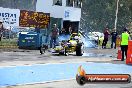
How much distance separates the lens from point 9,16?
2795cm

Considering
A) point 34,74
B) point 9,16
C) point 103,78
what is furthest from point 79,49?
point 103,78

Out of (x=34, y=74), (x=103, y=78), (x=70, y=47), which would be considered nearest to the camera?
(x=103, y=78)

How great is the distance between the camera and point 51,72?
50.1 feet

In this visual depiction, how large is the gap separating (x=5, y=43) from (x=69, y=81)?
16.2 metres

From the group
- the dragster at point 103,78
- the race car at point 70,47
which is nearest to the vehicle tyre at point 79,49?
the race car at point 70,47

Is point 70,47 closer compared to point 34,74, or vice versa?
point 34,74

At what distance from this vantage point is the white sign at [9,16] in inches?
1084

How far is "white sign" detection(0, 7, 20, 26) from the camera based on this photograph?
27.5 metres

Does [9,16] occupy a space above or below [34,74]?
above

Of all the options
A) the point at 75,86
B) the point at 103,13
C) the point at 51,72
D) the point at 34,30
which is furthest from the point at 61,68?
the point at 103,13

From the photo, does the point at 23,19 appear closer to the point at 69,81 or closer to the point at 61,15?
the point at 61,15

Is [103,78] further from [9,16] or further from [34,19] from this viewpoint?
[34,19]

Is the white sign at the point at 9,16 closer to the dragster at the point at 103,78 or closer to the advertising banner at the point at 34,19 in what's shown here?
the advertising banner at the point at 34,19

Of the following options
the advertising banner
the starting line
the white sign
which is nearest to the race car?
the white sign
